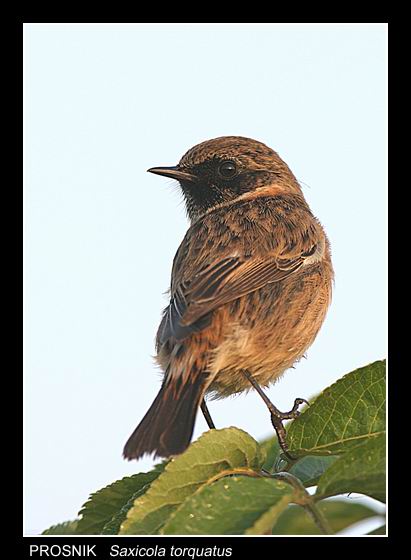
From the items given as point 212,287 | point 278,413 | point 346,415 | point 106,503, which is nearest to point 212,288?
point 212,287

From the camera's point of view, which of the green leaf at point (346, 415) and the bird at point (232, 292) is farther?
the bird at point (232, 292)

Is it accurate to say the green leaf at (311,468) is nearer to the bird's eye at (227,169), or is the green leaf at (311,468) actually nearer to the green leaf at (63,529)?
the green leaf at (63,529)

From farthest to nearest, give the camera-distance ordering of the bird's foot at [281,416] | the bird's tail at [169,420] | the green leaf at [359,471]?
the bird's foot at [281,416]
the bird's tail at [169,420]
the green leaf at [359,471]

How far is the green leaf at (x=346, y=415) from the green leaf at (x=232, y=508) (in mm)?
699

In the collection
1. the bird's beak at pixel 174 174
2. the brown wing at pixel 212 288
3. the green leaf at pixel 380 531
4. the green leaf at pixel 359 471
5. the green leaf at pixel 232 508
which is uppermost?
the bird's beak at pixel 174 174

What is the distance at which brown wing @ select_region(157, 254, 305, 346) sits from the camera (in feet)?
14.6

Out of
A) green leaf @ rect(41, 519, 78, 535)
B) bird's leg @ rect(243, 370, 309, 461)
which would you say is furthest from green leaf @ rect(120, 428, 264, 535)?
green leaf @ rect(41, 519, 78, 535)

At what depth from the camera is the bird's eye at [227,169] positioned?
6105 mm

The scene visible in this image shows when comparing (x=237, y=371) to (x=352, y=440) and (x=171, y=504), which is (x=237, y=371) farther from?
(x=171, y=504)

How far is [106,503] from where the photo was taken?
3627 millimetres

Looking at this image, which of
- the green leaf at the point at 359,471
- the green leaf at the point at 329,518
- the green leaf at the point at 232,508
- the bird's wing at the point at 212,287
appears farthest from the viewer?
the bird's wing at the point at 212,287

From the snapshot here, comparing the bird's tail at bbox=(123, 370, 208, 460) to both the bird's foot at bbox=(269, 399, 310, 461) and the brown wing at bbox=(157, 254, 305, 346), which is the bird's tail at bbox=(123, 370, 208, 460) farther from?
the bird's foot at bbox=(269, 399, 310, 461)

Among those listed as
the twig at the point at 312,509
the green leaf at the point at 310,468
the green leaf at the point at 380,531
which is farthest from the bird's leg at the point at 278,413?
the twig at the point at 312,509

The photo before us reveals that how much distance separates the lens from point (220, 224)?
17.4 ft
